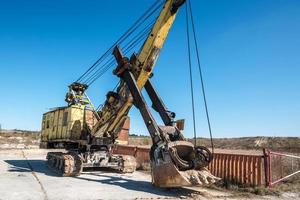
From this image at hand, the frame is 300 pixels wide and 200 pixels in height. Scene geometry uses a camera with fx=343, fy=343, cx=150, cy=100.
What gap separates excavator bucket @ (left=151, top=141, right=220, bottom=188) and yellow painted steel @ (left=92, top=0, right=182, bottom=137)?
9.81 ft

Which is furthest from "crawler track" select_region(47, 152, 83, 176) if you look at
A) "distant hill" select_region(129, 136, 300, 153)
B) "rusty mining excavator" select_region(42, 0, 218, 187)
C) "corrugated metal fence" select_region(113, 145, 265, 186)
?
"distant hill" select_region(129, 136, 300, 153)

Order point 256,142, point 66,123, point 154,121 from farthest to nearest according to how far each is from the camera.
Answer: point 256,142 → point 66,123 → point 154,121

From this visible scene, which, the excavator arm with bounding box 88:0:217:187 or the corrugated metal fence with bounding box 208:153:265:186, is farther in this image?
the corrugated metal fence with bounding box 208:153:265:186

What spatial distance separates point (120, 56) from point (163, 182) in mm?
5181

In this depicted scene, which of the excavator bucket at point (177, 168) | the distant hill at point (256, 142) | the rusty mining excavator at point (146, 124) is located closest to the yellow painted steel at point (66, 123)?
the rusty mining excavator at point (146, 124)

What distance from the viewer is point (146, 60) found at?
1244 centimetres

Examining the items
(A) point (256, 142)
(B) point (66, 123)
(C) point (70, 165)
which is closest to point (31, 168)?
(B) point (66, 123)

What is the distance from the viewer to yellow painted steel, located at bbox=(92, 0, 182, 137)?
11945 millimetres

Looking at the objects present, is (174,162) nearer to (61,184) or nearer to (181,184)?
(181,184)

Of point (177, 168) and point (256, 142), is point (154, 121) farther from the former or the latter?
point (256, 142)

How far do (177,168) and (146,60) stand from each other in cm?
416

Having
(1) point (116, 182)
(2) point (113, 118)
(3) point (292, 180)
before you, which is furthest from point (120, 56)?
(3) point (292, 180)

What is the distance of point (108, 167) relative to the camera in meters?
17.5

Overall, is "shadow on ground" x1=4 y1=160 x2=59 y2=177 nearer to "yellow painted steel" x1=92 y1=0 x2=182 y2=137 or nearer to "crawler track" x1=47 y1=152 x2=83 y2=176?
"crawler track" x1=47 y1=152 x2=83 y2=176
